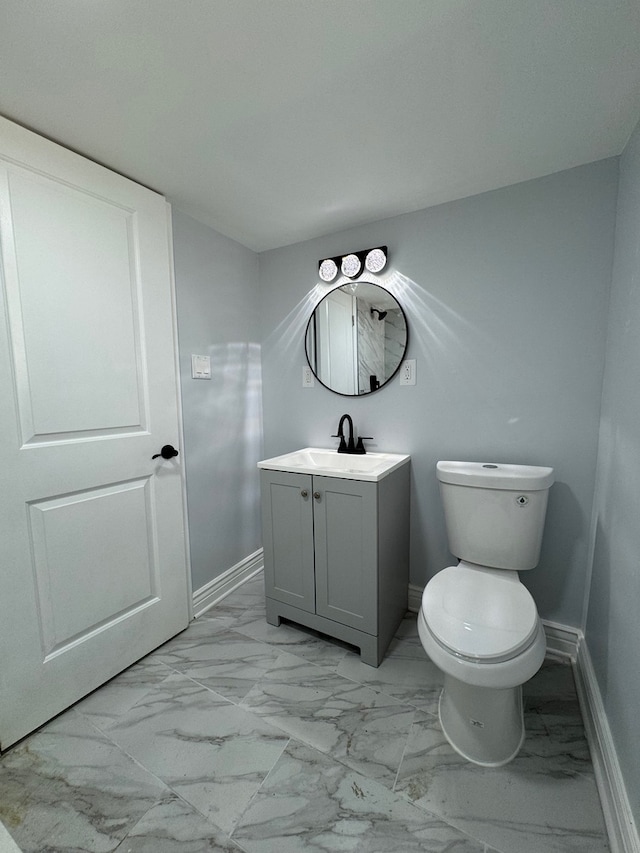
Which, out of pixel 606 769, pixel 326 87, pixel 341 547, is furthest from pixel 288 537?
pixel 326 87

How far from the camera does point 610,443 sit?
130 cm

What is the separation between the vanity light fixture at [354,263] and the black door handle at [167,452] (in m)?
1.27

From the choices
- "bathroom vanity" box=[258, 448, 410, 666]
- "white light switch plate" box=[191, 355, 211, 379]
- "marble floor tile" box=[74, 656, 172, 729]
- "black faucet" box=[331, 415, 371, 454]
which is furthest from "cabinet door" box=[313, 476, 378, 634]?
"white light switch plate" box=[191, 355, 211, 379]

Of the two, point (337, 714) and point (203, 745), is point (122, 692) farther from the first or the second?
point (337, 714)

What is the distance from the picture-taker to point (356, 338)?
200 centimetres

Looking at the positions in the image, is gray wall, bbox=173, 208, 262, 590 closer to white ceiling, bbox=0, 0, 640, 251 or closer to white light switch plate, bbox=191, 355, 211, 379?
white light switch plate, bbox=191, 355, 211, 379

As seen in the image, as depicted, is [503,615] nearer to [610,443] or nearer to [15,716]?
[610,443]

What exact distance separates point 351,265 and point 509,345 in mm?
935

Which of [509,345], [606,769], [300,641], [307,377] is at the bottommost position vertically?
[300,641]

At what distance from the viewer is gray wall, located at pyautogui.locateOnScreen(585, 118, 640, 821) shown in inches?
37.9

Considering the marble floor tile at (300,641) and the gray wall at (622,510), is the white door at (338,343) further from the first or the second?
the marble floor tile at (300,641)

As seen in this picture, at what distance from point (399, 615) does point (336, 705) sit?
22.9 inches

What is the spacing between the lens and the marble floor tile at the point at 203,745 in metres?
1.06

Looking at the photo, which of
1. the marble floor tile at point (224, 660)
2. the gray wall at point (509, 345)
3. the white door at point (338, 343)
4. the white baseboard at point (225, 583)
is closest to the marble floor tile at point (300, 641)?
the marble floor tile at point (224, 660)
